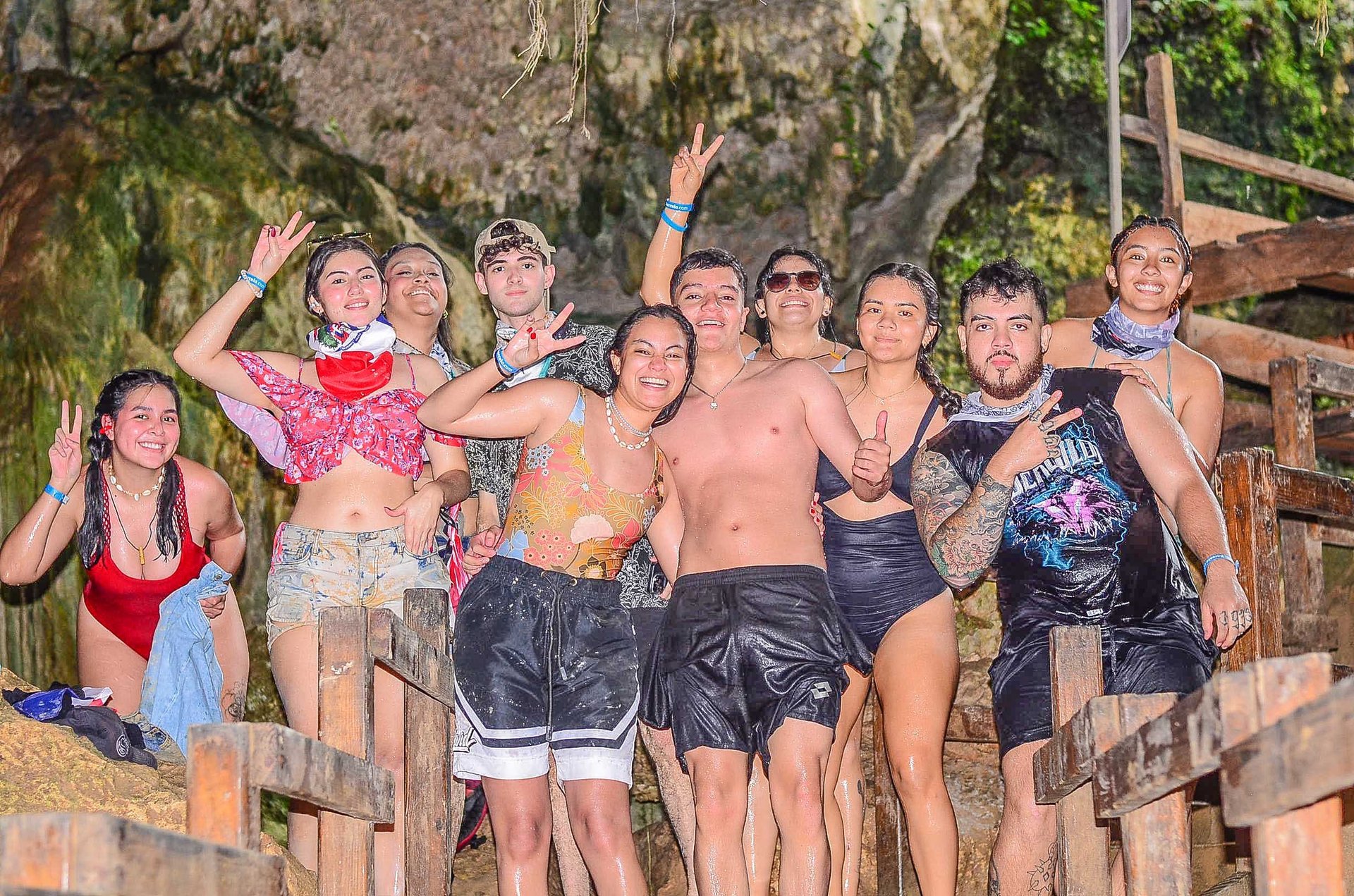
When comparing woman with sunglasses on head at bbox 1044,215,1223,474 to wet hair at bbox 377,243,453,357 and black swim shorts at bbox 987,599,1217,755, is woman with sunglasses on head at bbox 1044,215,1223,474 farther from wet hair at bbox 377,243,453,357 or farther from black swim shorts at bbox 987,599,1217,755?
wet hair at bbox 377,243,453,357

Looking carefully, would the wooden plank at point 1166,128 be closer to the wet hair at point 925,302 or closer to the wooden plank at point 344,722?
the wet hair at point 925,302

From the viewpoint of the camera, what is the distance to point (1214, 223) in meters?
8.83

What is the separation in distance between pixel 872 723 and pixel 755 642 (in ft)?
8.81

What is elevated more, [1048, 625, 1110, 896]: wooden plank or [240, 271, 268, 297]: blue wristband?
[240, 271, 268, 297]: blue wristband

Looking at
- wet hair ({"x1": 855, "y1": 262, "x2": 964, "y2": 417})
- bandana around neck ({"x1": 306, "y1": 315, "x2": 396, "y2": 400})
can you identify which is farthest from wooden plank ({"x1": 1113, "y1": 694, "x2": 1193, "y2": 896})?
bandana around neck ({"x1": 306, "y1": 315, "x2": 396, "y2": 400})

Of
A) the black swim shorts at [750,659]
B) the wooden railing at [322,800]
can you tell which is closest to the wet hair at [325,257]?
the wooden railing at [322,800]

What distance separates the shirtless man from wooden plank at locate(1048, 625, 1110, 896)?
0.74 m

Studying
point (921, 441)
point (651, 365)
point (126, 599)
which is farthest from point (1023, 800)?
point (126, 599)

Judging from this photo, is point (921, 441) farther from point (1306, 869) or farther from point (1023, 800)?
point (1306, 869)

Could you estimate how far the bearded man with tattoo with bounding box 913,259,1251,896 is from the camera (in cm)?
450

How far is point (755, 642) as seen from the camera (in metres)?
4.61

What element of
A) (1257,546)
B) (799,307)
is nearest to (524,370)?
(799,307)

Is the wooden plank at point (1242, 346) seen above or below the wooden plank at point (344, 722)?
above

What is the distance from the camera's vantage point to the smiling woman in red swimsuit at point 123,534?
5.62m
